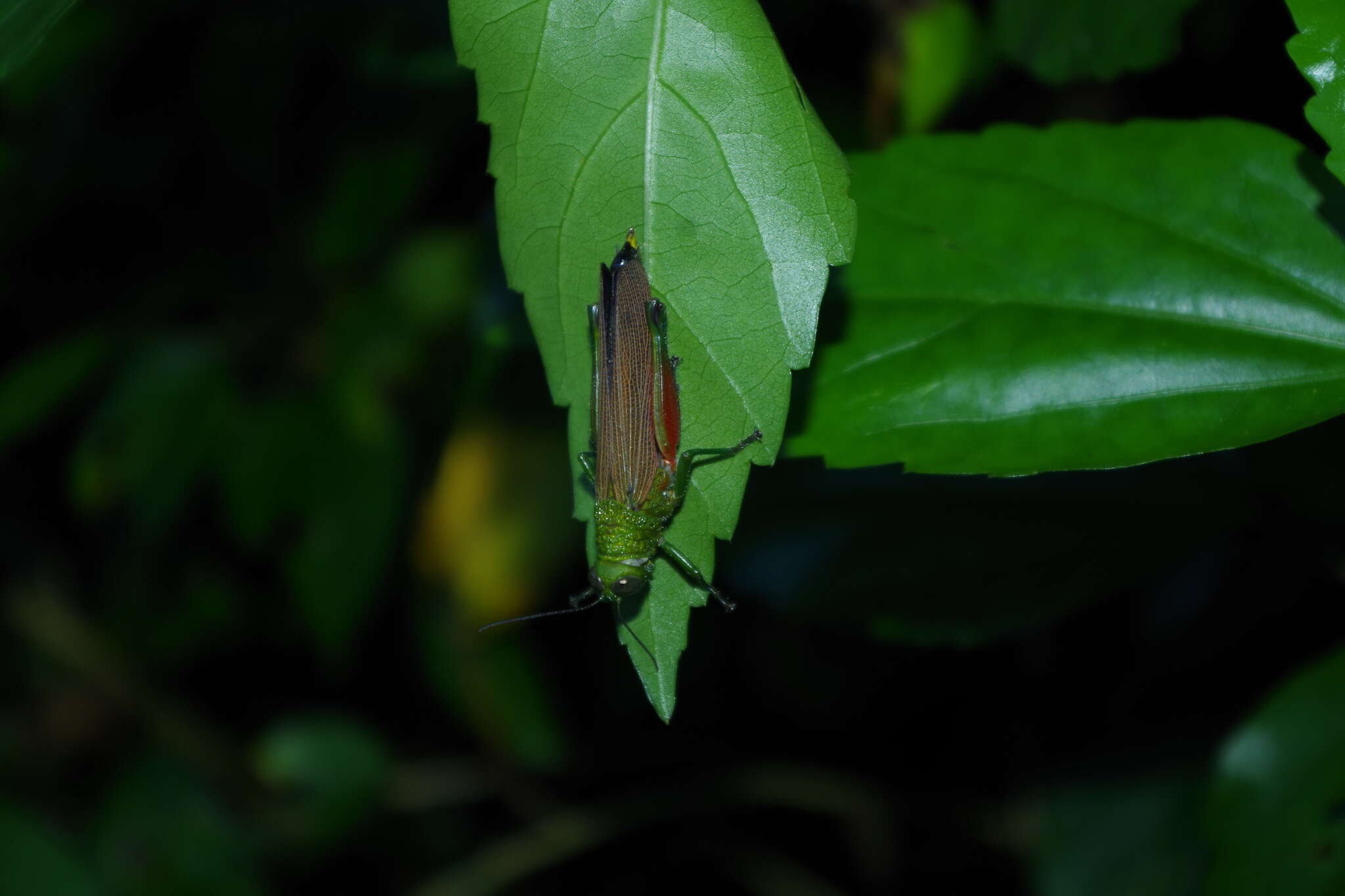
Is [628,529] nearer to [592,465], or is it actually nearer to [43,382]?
[592,465]

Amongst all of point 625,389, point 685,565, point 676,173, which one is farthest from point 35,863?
point 676,173

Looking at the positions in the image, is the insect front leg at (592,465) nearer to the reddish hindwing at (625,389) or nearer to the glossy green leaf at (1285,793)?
the reddish hindwing at (625,389)

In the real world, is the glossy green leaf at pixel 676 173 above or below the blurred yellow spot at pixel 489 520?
above

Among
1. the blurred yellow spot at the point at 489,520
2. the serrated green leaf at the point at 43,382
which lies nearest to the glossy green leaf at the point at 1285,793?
the blurred yellow spot at the point at 489,520

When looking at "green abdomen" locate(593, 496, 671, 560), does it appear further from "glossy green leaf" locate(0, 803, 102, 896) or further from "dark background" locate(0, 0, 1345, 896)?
"glossy green leaf" locate(0, 803, 102, 896)

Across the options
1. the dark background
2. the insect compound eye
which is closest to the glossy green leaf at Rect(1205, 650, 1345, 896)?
the dark background

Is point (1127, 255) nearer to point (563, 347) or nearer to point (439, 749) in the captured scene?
point (563, 347)
